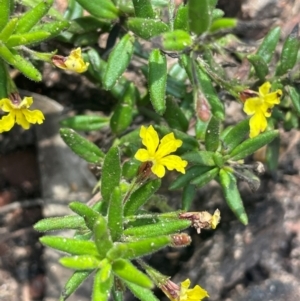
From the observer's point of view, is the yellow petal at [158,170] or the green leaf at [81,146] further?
the green leaf at [81,146]

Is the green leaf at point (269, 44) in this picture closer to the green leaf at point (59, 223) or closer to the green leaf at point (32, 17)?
the green leaf at point (32, 17)

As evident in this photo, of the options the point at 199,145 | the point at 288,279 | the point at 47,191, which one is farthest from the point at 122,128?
the point at 288,279

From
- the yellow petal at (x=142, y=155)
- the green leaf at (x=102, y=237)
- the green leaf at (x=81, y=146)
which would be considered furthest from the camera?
the green leaf at (x=81, y=146)

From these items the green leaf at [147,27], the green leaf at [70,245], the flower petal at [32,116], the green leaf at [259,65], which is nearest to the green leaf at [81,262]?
the green leaf at [70,245]

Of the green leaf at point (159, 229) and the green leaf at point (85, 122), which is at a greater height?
the green leaf at point (159, 229)

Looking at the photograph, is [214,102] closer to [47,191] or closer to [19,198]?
[47,191]

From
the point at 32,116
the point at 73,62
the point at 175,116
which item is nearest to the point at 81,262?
the point at 32,116

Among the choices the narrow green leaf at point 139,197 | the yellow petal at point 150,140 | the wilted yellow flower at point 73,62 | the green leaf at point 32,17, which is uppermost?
the green leaf at point 32,17

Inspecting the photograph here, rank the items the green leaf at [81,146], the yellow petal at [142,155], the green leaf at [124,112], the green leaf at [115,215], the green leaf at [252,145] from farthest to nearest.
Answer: the green leaf at [124,112] → the green leaf at [81,146] → the green leaf at [252,145] → the yellow petal at [142,155] → the green leaf at [115,215]
